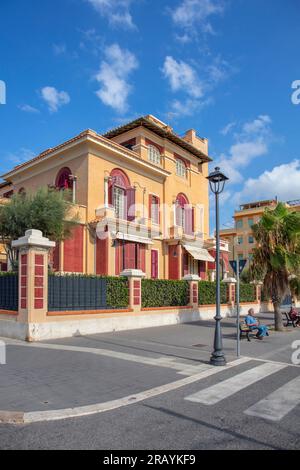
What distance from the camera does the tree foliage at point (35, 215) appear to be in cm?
1753

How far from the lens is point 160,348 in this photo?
1145 centimetres

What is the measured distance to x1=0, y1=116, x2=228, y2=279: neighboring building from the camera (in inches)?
858

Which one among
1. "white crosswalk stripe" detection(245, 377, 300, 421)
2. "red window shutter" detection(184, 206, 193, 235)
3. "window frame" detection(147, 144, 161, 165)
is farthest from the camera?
"red window shutter" detection(184, 206, 193, 235)

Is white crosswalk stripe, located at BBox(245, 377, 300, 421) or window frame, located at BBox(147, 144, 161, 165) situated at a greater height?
window frame, located at BBox(147, 144, 161, 165)

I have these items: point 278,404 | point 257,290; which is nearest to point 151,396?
point 278,404

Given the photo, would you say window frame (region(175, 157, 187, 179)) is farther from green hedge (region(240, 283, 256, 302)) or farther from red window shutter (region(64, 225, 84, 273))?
red window shutter (region(64, 225, 84, 273))

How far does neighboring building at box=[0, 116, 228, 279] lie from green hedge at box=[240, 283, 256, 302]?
3.50 m

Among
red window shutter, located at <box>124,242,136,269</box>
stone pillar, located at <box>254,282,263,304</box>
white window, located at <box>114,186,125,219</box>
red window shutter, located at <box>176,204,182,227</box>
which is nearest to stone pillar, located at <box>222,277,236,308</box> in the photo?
stone pillar, located at <box>254,282,263,304</box>

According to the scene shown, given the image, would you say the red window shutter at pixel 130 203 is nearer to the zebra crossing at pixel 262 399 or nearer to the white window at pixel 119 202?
the white window at pixel 119 202

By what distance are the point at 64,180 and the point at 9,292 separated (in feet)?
39.2

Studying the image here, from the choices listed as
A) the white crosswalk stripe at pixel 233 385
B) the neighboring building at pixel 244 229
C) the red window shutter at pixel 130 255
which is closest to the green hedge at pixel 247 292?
the red window shutter at pixel 130 255

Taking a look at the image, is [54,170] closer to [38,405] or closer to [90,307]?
[90,307]
